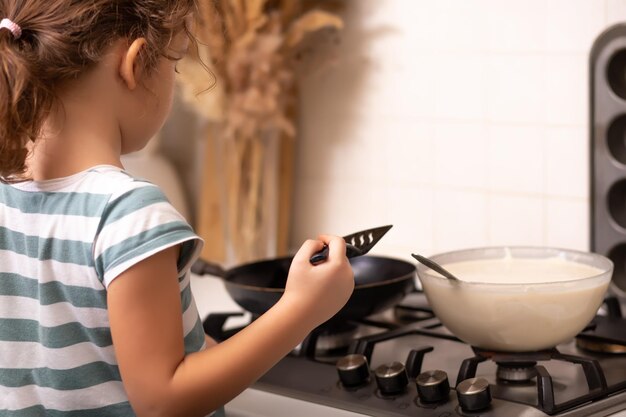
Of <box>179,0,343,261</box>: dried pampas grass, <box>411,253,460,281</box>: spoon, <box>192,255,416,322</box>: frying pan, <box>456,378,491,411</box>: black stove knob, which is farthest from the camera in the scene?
<box>179,0,343,261</box>: dried pampas grass

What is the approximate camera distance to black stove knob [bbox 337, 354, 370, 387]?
1.10m

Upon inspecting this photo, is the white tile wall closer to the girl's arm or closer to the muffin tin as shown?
the muffin tin

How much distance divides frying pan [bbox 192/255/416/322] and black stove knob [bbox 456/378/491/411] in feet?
0.82

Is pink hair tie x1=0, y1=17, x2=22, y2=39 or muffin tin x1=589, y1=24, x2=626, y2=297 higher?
pink hair tie x1=0, y1=17, x2=22, y2=39

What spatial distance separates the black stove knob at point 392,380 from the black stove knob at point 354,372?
1.0 inches

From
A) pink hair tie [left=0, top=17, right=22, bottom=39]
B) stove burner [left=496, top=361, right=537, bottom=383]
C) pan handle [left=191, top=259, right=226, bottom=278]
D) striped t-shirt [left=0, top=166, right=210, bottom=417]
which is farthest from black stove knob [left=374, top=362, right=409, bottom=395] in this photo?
pink hair tie [left=0, top=17, right=22, bottom=39]

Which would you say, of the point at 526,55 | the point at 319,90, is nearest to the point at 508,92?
the point at 526,55

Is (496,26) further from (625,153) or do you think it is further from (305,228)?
(305,228)

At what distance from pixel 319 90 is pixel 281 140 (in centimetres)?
12

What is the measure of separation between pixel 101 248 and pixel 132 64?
19 cm

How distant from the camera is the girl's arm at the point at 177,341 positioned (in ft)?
2.84

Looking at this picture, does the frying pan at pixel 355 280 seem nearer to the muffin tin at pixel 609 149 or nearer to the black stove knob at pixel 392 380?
the black stove knob at pixel 392 380

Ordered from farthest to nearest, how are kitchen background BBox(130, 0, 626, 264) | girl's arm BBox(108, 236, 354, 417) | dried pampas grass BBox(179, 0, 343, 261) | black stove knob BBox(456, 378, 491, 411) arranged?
dried pampas grass BBox(179, 0, 343, 261), kitchen background BBox(130, 0, 626, 264), black stove knob BBox(456, 378, 491, 411), girl's arm BBox(108, 236, 354, 417)

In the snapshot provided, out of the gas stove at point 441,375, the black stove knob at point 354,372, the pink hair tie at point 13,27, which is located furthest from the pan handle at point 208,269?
the pink hair tie at point 13,27
